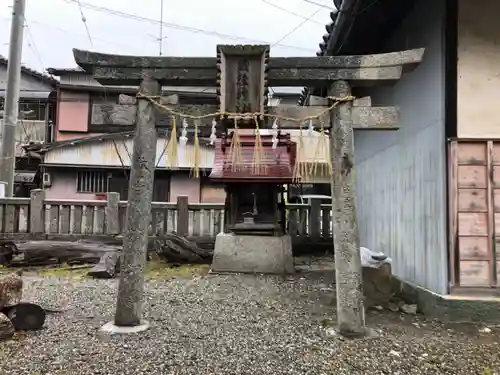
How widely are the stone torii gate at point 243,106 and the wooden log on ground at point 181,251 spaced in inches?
215

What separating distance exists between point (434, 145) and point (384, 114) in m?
1.09

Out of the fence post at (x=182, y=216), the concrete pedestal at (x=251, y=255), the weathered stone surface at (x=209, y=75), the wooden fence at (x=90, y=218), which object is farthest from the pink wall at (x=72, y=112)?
the weathered stone surface at (x=209, y=75)

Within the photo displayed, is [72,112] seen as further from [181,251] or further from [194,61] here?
[194,61]

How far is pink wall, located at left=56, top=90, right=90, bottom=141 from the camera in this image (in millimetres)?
20375

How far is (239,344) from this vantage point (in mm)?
4477

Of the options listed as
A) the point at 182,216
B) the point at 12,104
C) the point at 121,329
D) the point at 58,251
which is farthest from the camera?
the point at 12,104

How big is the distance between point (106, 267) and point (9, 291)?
171 inches

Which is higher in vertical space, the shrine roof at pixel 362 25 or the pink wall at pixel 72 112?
the pink wall at pixel 72 112

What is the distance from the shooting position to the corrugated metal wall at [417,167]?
536cm

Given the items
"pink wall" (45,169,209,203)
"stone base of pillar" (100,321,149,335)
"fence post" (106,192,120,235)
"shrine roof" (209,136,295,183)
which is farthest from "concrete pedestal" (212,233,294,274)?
"pink wall" (45,169,209,203)

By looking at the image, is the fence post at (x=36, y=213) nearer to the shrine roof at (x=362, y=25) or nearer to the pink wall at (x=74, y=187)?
the pink wall at (x=74, y=187)

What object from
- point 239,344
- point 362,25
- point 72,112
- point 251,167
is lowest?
point 239,344

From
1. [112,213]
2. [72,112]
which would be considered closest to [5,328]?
[112,213]

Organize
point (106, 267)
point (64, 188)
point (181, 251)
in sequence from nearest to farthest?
point (106, 267) → point (181, 251) → point (64, 188)
